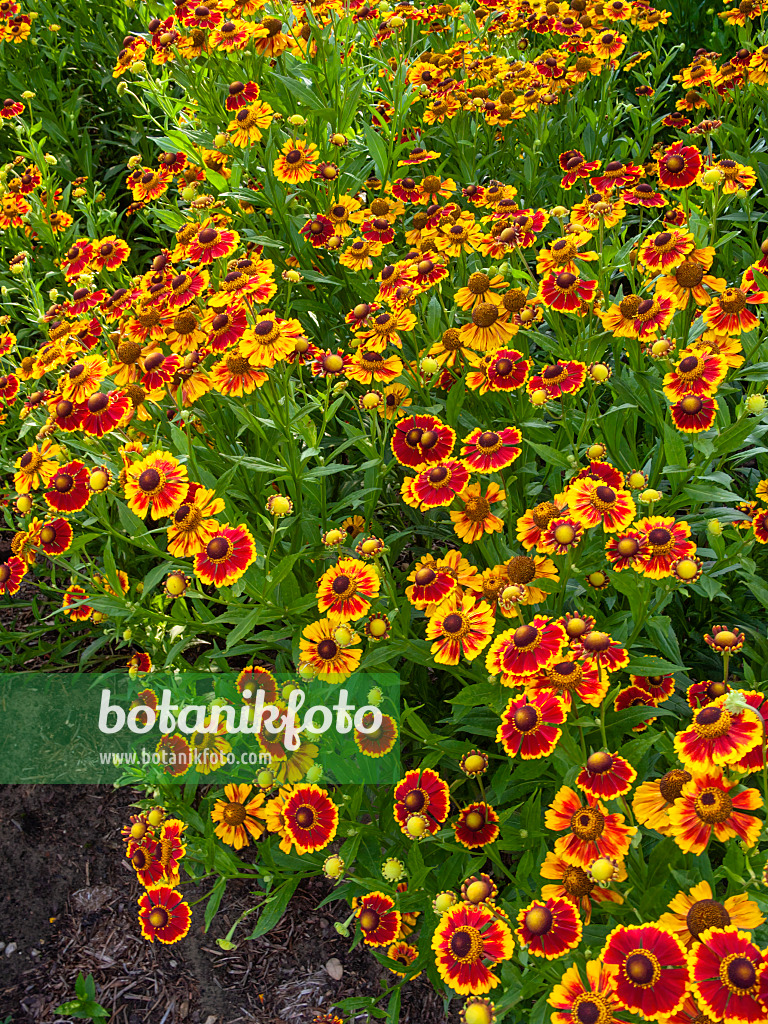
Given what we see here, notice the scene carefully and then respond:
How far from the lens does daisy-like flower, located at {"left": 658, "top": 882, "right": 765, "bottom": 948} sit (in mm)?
1134

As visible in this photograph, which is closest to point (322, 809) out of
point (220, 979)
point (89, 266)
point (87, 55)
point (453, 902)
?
point (453, 902)

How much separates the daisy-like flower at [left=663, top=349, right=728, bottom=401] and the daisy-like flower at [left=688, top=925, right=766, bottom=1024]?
1010 mm

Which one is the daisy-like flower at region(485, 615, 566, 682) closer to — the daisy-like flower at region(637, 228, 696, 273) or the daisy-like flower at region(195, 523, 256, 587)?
the daisy-like flower at region(195, 523, 256, 587)

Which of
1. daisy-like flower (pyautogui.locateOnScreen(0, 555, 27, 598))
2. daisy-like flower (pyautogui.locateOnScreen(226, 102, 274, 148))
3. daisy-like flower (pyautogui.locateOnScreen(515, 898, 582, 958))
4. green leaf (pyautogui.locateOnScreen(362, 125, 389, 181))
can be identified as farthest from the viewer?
green leaf (pyautogui.locateOnScreen(362, 125, 389, 181))

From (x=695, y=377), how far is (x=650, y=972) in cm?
112

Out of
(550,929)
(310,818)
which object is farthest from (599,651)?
(310,818)

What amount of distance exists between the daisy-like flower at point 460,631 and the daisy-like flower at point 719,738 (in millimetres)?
397

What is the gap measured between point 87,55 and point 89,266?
2.76 m

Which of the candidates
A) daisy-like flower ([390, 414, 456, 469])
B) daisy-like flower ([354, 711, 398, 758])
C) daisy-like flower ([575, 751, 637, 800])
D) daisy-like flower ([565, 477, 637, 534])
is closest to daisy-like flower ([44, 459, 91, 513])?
daisy-like flower ([390, 414, 456, 469])

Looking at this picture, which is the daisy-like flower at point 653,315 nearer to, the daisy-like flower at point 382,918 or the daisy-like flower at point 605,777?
the daisy-like flower at point 605,777

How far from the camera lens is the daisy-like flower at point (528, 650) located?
1339mm

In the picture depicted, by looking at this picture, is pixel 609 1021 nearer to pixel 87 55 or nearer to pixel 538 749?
pixel 538 749

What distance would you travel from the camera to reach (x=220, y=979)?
2.28 m

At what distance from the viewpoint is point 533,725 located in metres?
1.35
